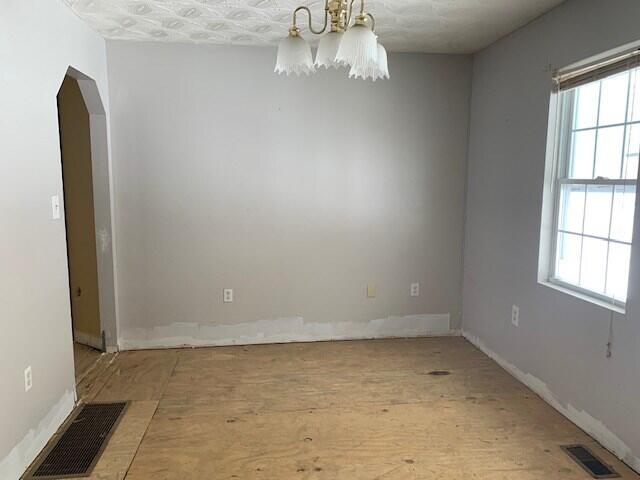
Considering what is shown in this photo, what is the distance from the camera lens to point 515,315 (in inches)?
126

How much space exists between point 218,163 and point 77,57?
3.82 feet

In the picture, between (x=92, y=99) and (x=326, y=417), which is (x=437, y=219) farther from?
(x=92, y=99)

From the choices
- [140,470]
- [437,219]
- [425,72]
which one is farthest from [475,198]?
[140,470]

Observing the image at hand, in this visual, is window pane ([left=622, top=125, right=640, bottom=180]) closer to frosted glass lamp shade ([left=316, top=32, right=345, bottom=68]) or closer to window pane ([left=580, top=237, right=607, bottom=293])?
window pane ([left=580, top=237, right=607, bottom=293])

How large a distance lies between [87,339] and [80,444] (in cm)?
153

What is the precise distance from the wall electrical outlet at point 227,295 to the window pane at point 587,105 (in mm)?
2715

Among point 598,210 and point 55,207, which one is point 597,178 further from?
point 55,207

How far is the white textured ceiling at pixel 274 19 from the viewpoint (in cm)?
266

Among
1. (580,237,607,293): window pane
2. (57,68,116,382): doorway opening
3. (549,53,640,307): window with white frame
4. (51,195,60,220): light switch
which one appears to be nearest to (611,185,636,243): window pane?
(549,53,640,307): window with white frame

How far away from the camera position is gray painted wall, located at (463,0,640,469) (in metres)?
2.26

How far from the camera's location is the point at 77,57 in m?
2.83

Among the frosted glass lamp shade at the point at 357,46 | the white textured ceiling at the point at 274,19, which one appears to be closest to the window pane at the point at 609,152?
the white textured ceiling at the point at 274,19

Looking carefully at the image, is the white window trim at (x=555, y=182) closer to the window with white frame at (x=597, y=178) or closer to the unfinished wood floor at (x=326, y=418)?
the window with white frame at (x=597, y=178)

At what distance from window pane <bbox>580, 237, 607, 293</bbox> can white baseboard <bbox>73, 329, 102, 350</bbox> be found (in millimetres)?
3487
